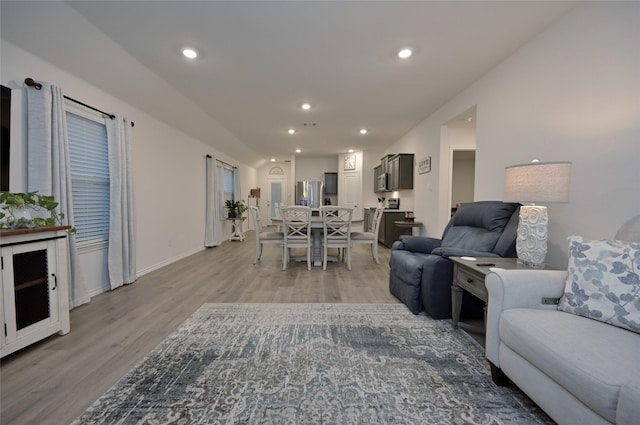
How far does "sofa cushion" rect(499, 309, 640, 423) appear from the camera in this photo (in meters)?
0.91

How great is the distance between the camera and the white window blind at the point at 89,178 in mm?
2771

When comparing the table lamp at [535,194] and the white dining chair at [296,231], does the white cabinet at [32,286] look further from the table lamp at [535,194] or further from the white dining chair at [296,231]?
the table lamp at [535,194]

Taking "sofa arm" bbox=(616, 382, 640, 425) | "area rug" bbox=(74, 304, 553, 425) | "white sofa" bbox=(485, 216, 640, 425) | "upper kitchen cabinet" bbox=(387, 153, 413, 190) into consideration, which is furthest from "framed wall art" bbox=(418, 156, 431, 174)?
"sofa arm" bbox=(616, 382, 640, 425)

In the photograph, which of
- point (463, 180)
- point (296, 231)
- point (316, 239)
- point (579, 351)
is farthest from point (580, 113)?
point (463, 180)

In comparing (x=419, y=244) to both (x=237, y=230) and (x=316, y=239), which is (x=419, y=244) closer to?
(x=316, y=239)

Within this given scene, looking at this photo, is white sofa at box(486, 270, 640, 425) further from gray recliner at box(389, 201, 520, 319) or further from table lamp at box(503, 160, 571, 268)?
gray recliner at box(389, 201, 520, 319)

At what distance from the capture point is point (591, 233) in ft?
6.30

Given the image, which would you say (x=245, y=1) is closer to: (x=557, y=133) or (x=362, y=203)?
(x=557, y=133)

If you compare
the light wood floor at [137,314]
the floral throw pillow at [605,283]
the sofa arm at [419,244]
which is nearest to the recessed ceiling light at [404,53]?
the sofa arm at [419,244]

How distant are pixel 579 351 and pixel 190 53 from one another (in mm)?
3517

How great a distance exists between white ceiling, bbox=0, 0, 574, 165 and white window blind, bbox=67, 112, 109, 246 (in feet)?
1.72

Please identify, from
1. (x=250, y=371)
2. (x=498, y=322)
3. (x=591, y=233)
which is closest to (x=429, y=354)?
(x=498, y=322)

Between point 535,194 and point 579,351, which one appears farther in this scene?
point 535,194

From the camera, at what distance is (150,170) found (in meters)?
3.88
